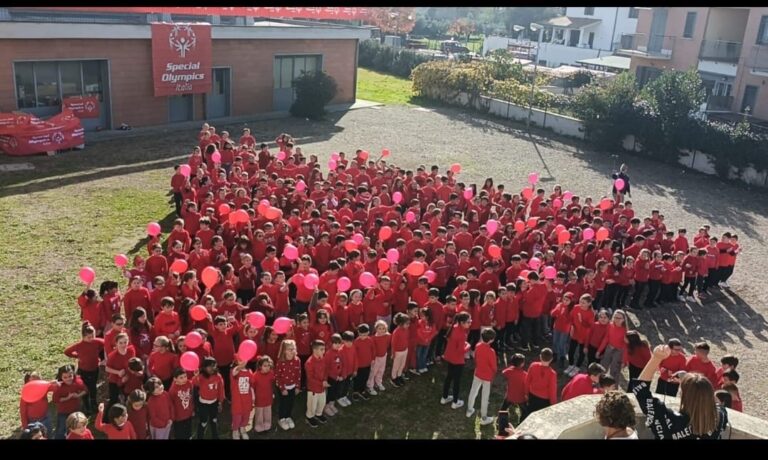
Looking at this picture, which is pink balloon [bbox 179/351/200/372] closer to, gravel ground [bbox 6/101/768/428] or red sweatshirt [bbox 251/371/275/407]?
red sweatshirt [bbox 251/371/275/407]

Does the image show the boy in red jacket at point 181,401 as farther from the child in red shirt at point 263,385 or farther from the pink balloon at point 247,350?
the child in red shirt at point 263,385

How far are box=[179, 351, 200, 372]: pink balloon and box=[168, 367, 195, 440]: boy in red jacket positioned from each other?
0.07 m

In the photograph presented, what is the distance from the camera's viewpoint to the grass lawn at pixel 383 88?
34.7m

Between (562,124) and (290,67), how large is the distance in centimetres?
1189

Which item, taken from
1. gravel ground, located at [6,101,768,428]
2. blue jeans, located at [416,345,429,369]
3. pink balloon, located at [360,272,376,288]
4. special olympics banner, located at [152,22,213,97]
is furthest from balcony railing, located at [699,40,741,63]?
pink balloon, located at [360,272,376,288]

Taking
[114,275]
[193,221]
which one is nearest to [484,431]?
[193,221]

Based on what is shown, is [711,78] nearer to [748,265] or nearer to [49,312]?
[748,265]

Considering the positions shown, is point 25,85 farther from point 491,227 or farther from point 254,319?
point 254,319

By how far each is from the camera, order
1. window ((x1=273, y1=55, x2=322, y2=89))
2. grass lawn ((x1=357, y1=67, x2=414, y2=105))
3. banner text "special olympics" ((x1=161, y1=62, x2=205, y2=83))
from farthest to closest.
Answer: grass lawn ((x1=357, y1=67, x2=414, y2=105)), window ((x1=273, y1=55, x2=322, y2=89)), banner text "special olympics" ((x1=161, y1=62, x2=205, y2=83))

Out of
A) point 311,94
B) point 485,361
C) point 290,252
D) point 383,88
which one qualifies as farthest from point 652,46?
point 485,361

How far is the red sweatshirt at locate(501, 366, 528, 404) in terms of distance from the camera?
8.14m

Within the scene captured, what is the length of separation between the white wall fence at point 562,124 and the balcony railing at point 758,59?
7.88 metres

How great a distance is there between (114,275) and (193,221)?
5.92 feet

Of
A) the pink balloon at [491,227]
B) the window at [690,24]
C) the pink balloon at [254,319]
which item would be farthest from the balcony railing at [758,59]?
the pink balloon at [254,319]
